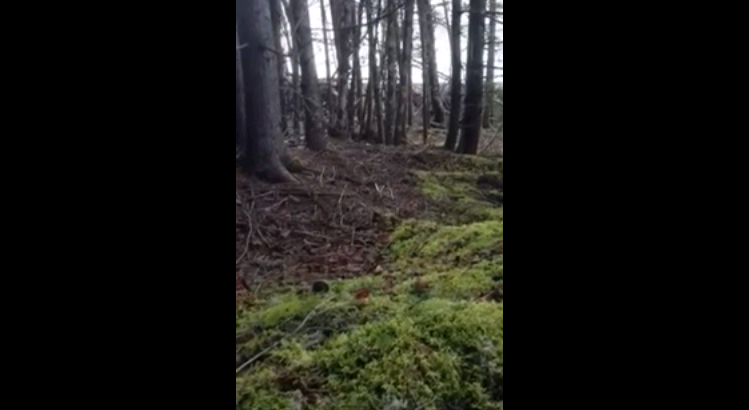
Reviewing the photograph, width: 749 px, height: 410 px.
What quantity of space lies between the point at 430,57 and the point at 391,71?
0.27ft

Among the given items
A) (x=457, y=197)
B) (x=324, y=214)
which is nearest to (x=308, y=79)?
(x=324, y=214)

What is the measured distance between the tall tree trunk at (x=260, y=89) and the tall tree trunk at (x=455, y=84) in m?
0.32

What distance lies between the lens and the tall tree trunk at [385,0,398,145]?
105cm

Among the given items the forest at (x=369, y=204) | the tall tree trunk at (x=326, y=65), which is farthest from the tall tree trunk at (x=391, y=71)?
the tall tree trunk at (x=326, y=65)

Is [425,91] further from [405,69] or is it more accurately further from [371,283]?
[371,283]

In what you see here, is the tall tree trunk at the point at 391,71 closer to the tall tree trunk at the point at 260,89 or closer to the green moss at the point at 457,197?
the green moss at the point at 457,197

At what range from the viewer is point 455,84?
108 centimetres

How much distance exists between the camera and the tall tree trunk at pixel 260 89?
1.00 meters

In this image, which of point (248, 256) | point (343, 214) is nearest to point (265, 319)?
point (248, 256)
